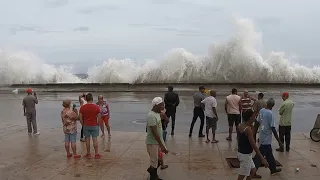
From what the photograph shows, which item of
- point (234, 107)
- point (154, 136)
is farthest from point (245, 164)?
point (234, 107)

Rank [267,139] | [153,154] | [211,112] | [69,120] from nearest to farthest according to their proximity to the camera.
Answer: [153,154] → [267,139] → [69,120] → [211,112]

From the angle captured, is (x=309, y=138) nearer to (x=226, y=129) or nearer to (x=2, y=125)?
(x=226, y=129)

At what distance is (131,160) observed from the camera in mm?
7898

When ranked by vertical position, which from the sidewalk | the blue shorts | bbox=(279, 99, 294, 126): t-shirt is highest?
bbox=(279, 99, 294, 126): t-shirt

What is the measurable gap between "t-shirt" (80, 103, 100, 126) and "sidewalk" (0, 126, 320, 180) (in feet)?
2.74

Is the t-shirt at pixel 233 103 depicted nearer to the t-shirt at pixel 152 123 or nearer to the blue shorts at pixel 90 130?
the blue shorts at pixel 90 130

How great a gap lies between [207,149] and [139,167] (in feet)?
7.11

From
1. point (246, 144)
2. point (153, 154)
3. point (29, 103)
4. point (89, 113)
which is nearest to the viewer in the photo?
point (246, 144)

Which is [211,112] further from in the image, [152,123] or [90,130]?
[152,123]

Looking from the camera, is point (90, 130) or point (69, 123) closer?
point (90, 130)

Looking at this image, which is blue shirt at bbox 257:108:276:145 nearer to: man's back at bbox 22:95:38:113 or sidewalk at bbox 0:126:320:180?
sidewalk at bbox 0:126:320:180

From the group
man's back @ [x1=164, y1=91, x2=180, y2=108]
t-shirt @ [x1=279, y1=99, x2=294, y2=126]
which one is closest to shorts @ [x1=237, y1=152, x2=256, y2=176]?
t-shirt @ [x1=279, y1=99, x2=294, y2=126]

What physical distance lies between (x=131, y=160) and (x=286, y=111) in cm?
389

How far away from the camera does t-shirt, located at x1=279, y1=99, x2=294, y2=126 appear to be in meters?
8.66
